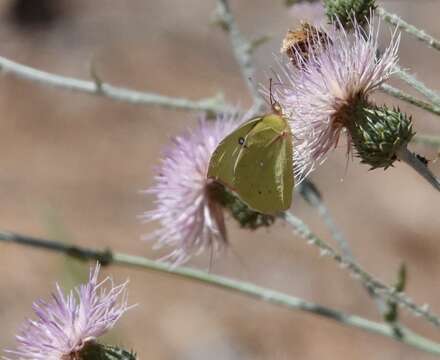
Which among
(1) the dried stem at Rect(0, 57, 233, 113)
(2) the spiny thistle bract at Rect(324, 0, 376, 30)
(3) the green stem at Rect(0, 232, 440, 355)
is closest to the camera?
(2) the spiny thistle bract at Rect(324, 0, 376, 30)

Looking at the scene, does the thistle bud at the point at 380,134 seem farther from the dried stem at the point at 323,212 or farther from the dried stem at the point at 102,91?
the dried stem at the point at 102,91

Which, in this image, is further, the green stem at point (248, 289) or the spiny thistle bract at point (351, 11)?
the green stem at point (248, 289)

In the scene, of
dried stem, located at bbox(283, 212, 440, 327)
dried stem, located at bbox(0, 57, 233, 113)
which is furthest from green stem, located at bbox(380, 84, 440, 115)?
dried stem, located at bbox(0, 57, 233, 113)

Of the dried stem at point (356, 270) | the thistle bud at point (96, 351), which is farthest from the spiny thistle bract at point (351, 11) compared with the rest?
the thistle bud at point (96, 351)

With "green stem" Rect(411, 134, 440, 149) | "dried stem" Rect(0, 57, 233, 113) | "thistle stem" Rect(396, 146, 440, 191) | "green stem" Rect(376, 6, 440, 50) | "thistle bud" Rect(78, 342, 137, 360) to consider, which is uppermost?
"dried stem" Rect(0, 57, 233, 113)

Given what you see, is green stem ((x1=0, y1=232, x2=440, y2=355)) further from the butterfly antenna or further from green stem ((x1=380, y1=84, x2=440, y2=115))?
the butterfly antenna

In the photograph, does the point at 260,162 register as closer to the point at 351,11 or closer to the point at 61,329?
the point at 351,11

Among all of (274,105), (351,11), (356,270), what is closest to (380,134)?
(274,105)
